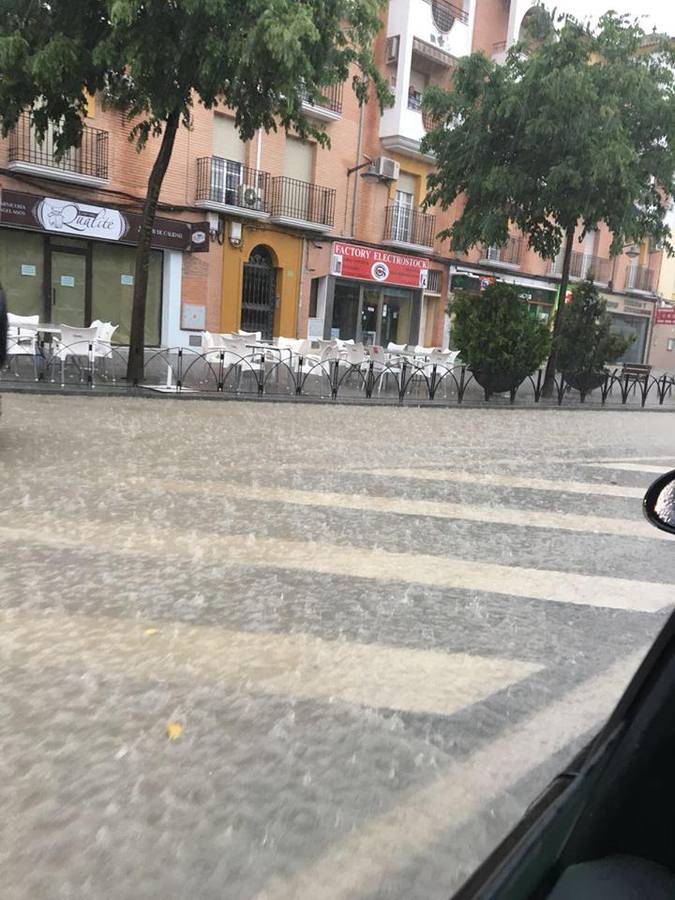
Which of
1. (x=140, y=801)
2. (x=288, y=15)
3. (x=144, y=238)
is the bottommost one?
(x=140, y=801)

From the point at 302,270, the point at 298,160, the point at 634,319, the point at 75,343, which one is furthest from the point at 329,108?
the point at 634,319

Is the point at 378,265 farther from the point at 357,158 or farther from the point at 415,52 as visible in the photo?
the point at 415,52

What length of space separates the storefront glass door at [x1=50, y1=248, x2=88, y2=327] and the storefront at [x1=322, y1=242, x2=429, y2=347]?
7.78m

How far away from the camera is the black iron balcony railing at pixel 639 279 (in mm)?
38531

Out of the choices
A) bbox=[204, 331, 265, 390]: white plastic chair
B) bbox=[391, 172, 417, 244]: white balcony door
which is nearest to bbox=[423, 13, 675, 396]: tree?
bbox=[204, 331, 265, 390]: white plastic chair

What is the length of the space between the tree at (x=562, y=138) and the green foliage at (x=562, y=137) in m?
0.02

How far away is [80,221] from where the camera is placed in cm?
2039

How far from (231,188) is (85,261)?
4.87 m

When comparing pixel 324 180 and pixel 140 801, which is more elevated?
pixel 324 180

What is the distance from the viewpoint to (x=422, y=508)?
6.03m

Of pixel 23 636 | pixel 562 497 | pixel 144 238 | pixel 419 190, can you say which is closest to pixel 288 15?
pixel 144 238

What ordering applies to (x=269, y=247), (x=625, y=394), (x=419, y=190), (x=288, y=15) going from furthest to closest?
(x=419, y=190), (x=269, y=247), (x=625, y=394), (x=288, y=15)

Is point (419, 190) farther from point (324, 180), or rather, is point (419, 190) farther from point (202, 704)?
point (202, 704)

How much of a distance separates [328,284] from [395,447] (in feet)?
58.7
